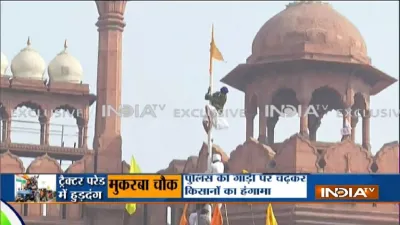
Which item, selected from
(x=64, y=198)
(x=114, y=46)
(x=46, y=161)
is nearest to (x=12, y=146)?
(x=46, y=161)

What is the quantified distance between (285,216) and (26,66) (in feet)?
31.2

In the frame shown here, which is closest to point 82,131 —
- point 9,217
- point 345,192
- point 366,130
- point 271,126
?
point 271,126

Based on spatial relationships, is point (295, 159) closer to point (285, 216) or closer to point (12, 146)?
point (285, 216)

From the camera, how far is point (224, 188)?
19500mm

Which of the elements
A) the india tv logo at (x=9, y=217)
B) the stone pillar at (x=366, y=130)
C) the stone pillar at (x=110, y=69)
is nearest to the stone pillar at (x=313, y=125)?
the stone pillar at (x=366, y=130)

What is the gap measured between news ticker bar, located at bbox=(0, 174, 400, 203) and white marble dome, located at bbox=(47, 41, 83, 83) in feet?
57.6

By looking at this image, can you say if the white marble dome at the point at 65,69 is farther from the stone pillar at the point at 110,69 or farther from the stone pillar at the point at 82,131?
the stone pillar at the point at 110,69

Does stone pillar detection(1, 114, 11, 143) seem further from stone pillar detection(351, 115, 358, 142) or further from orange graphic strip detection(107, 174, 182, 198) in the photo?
orange graphic strip detection(107, 174, 182, 198)

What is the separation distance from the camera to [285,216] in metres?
31.1

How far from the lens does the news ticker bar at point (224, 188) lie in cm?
1930

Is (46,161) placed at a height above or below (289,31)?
below

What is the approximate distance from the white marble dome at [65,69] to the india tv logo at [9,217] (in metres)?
22.6

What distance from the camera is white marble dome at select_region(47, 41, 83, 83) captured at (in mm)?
37000

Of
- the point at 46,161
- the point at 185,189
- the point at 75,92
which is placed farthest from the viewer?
the point at 75,92
